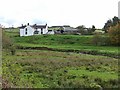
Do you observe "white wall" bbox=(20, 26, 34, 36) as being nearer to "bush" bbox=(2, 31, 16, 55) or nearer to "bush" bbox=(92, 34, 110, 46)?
"bush" bbox=(92, 34, 110, 46)

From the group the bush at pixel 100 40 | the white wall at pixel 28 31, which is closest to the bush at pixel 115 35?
the bush at pixel 100 40

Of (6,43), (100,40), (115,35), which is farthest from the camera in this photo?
(100,40)

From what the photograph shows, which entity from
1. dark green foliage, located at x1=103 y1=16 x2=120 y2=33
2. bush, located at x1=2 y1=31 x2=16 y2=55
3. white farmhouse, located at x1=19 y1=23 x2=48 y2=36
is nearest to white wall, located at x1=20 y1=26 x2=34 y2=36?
white farmhouse, located at x1=19 y1=23 x2=48 y2=36

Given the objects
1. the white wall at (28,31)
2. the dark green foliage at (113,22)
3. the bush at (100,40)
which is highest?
the dark green foliage at (113,22)

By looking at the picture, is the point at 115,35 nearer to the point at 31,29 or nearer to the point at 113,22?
the point at 113,22

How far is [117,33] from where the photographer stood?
80938 millimetres

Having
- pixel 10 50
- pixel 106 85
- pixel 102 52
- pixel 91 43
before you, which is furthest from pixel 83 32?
pixel 106 85

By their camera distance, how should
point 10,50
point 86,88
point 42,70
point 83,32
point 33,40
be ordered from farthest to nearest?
point 83,32 → point 33,40 → point 10,50 → point 42,70 → point 86,88

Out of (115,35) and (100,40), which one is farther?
(100,40)

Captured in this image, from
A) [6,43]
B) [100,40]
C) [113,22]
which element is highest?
[113,22]

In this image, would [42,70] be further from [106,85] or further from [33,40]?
[33,40]

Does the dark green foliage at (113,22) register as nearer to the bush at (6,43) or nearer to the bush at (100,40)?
the bush at (100,40)

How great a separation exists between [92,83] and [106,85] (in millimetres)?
1167

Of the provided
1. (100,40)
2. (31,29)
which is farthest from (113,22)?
(100,40)
